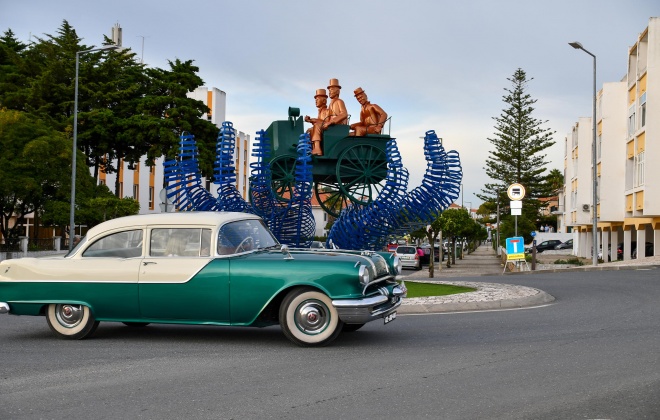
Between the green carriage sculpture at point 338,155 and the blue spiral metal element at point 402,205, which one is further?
the green carriage sculpture at point 338,155

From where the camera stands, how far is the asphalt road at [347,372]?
20.0 feet

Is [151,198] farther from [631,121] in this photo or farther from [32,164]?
[631,121]

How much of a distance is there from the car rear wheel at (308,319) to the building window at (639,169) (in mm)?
38221

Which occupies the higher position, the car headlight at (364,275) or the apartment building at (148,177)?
the apartment building at (148,177)

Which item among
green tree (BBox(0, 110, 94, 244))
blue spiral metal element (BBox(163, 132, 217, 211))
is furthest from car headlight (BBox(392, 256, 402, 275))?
green tree (BBox(0, 110, 94, 244))

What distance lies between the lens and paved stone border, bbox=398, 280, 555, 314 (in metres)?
14.3

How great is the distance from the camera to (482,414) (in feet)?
19.2

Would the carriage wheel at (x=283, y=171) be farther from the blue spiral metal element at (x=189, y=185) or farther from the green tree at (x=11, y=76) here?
the green tree at (x=11, y=76)

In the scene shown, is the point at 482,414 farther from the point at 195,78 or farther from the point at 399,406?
the point at 195,78

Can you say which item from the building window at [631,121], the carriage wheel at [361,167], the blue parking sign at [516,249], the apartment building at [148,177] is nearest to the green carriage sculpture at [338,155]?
the carriage wheel at [361,167]

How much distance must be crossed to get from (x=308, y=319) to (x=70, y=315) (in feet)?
10.0

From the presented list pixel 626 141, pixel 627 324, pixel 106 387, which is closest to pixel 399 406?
pixel 106 387

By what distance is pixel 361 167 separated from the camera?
20594 mm

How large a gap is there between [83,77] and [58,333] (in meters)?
44.1
